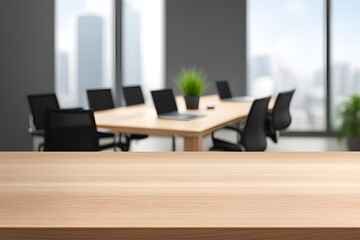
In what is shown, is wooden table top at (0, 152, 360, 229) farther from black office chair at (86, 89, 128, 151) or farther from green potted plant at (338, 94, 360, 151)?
green potted plant at (338, 94, 360, 151)

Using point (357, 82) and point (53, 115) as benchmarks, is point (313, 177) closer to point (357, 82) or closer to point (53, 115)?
point (53, 115)

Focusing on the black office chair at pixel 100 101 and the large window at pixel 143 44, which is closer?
the black office chair at pixel 100 101

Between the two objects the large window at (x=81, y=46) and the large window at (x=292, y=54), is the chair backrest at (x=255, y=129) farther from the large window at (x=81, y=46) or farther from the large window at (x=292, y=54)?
the large window at (x=81, y=46)

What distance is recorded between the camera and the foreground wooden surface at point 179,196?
2.77ft

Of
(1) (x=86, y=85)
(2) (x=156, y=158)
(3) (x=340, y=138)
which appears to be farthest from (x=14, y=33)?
(2) (x=156, y=158)

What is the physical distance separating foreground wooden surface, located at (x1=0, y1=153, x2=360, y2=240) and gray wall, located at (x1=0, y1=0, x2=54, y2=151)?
4.68 m

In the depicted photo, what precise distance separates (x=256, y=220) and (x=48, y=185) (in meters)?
0.45

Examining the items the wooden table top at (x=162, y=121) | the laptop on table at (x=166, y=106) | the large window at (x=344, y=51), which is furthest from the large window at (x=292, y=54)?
the laptop on table at (x=166, y=106)

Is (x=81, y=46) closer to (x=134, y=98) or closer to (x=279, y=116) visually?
(x=134, y=98)

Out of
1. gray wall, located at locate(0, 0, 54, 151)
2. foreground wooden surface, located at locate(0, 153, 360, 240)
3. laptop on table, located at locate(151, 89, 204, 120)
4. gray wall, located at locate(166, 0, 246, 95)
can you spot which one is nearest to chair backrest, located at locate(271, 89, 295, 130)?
laptop on table, located at locate(151, 89, 204, 120)

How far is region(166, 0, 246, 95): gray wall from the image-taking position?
25.8ft

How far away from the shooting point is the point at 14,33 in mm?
5953

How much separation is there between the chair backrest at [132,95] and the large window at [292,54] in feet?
8.91

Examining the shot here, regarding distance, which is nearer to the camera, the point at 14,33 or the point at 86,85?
the point at 14,33
